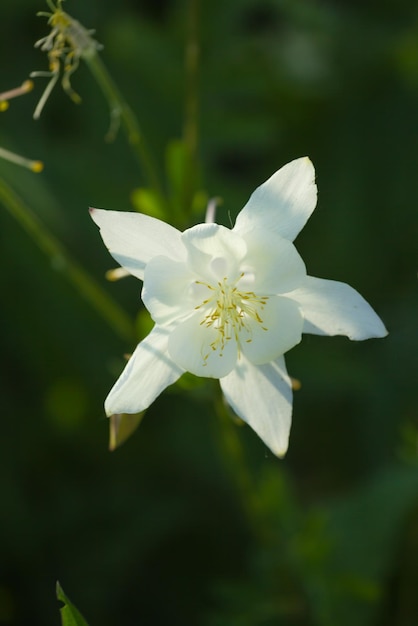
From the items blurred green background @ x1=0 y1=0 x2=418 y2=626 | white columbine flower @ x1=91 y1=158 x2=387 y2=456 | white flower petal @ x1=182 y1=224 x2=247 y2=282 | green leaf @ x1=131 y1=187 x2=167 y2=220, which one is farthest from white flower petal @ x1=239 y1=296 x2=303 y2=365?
blurred green background @ x1=0 y1=0 x2=418 y2=626

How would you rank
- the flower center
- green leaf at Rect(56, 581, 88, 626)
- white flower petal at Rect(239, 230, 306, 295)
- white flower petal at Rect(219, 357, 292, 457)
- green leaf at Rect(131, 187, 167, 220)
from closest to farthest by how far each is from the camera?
green leaf at Rect(56, 581, 88, 626), white flower petal at Rect(239, 230, 306, 295), white flower petal at Rect(219, 357, 292, 457), the flower center, green leaf at Rect(131, 187, 167, 220)

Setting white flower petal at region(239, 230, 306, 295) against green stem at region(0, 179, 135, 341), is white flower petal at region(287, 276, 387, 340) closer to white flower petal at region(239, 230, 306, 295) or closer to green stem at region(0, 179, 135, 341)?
white flower petal at region(239, 230, 306, 295)

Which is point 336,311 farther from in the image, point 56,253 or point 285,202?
point 56,253

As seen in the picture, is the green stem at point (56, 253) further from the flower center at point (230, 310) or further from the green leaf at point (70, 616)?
the green leaf at point (70, 616)

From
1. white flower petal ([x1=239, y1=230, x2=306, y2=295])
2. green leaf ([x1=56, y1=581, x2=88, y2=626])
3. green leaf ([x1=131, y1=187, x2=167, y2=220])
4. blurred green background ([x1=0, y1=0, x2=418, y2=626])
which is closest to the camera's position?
green leaf ([x1=56, y1=581, x2=88, y2=626])

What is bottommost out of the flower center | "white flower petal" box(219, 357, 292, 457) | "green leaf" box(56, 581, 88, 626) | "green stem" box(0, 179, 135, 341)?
"green leaf" box(56, 581, 88, 626)
